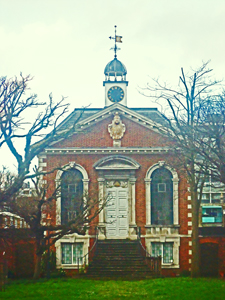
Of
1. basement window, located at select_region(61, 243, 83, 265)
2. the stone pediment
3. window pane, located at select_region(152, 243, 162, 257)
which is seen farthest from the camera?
the stone pediment

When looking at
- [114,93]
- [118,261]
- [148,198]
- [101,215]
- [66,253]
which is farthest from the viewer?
[114,93]

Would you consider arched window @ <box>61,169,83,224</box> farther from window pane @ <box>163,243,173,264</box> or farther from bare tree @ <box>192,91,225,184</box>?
bare tree @ <box>192,91,225,184</box>

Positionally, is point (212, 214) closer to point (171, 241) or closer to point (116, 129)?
point (171, 241)

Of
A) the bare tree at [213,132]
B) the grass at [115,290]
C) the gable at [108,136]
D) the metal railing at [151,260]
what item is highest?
the gable at [108,136]

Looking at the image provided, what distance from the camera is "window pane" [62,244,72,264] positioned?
3617 centimetres

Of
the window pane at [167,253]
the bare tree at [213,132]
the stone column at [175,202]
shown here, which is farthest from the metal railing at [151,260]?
the bare tree at [213,132]

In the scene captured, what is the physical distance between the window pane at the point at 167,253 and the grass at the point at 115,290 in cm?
871

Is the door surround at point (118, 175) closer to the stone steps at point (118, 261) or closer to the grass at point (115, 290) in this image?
the stone steps at point (118, 261)

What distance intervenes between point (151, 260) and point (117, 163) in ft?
21.8

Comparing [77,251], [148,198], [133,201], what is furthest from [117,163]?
[77,251]

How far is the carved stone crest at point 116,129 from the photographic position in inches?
1458

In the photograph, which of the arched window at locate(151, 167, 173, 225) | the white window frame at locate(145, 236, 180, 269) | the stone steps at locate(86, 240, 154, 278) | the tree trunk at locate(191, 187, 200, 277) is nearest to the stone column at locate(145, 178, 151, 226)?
the arched window at locate(151, 167, 173, 225)

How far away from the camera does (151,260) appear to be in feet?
108

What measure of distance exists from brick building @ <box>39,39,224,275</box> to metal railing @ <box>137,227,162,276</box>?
0.42 metres
